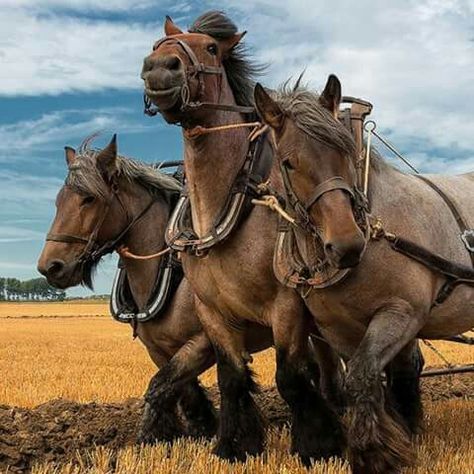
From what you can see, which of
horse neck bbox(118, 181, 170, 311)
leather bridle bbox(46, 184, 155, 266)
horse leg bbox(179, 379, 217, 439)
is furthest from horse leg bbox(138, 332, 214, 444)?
leather bridle bbox(46, 184, 155, 266)

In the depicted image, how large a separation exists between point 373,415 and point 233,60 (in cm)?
251

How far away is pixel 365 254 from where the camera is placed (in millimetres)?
3836

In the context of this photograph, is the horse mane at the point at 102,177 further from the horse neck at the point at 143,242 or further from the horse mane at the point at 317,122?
the horse mane at the point at 317,122

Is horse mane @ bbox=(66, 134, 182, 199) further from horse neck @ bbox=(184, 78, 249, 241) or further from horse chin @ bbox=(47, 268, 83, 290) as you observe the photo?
horse neck @ bbox=(184, 78, 249, 241)

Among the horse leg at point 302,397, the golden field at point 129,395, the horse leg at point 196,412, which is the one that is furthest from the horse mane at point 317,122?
the horse leg at point 196,412

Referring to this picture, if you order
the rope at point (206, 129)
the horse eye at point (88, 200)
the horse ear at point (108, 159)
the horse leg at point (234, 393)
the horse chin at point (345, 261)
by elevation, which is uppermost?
the rope at point (206, 129)

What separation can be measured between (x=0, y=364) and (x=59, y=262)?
9.85 m

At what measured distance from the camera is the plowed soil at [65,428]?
478 centimetres

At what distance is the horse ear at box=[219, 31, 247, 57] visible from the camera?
4773mm

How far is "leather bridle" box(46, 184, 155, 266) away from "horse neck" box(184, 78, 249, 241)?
122 centimetres

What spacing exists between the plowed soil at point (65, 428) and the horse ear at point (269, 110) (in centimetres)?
249

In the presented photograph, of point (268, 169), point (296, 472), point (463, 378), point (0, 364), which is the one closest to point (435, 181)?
point (268, 169)

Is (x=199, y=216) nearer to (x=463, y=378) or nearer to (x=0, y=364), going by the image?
(x=463, y=378)

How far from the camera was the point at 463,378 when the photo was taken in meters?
9.05
